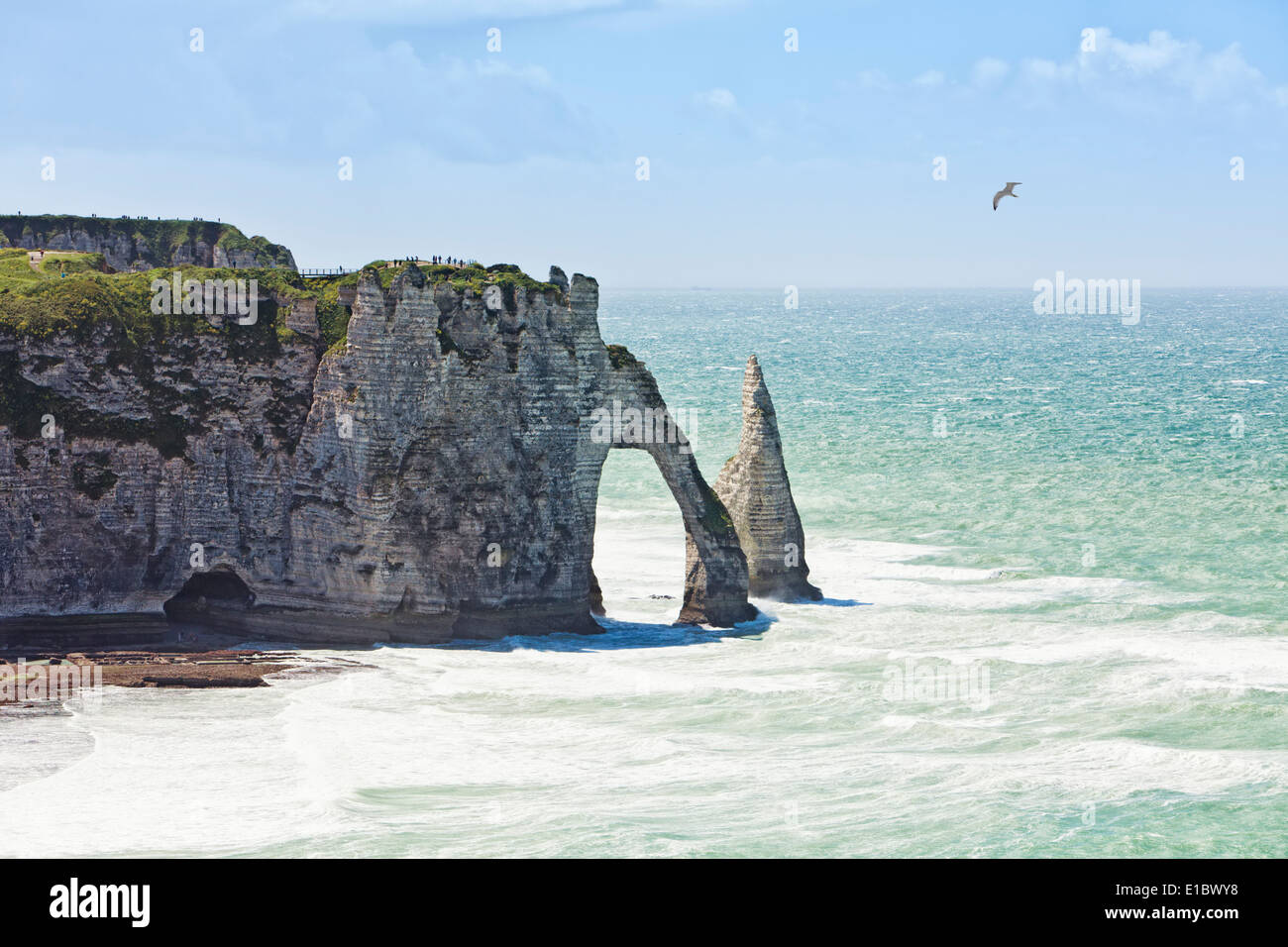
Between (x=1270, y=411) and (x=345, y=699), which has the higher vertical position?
(x=1270, y=411)

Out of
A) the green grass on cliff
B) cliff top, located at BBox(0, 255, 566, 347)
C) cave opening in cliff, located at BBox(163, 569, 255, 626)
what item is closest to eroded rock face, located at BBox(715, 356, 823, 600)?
cliff top, located at BBox(0, 255, 566, 347)

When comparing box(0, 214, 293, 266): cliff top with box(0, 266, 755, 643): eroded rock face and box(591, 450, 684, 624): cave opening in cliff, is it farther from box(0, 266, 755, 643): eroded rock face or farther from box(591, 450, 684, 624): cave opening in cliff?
box(0, 266, 755, 643): eroded rock face

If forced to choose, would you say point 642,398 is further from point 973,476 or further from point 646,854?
point 973,476

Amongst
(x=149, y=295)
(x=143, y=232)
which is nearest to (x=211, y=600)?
(x=149, y=295)

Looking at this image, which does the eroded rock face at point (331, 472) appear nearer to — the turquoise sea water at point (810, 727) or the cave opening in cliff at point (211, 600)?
the cave opening in cliff at point (211, 600)

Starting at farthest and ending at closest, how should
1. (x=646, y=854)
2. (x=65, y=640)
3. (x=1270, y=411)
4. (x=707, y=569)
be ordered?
1. (x=1270, y=411)
2. (x=707, y=569)
3. (x=65, y=640)
4. (x=646, y=854)

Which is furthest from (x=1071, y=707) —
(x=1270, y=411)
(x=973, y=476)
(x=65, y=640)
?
(x=1270, y=411)

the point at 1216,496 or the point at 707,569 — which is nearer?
the point at 707,569
